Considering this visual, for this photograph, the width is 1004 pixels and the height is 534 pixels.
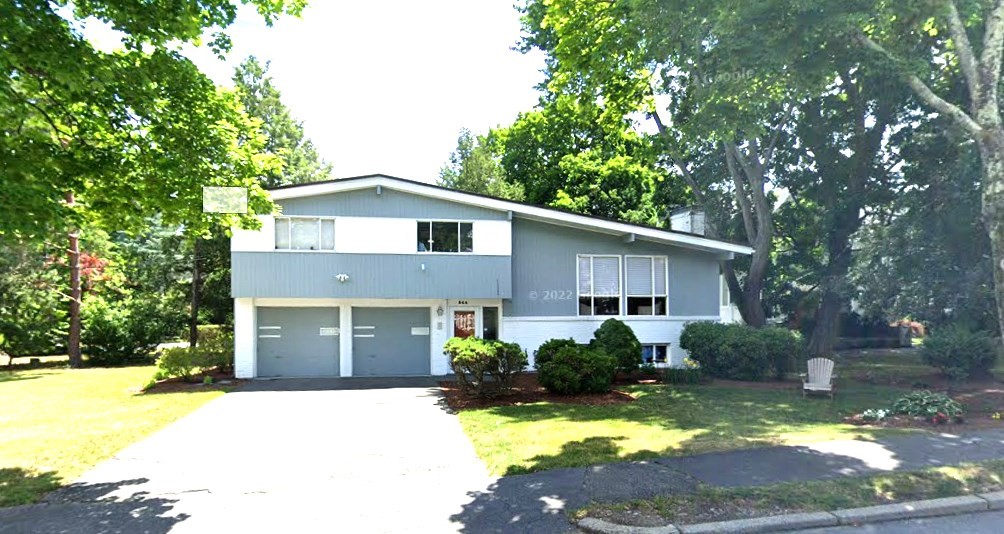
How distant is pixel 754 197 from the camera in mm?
19469

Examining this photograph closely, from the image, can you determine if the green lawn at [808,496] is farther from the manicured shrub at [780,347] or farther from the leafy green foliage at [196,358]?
the leafy green foliage at [196,358]

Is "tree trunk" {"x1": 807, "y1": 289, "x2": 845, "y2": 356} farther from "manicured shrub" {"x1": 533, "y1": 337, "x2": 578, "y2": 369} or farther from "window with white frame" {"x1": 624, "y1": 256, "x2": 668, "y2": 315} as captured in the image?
"manicured shrub" {"x1": 533, "y1": 337, "x2": 578, "y2": 369}

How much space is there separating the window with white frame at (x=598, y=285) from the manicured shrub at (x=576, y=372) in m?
5.78

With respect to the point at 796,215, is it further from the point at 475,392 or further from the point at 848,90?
the point at 475,392

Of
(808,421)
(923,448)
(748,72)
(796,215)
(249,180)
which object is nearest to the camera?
(923,448)

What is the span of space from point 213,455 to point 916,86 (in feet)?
44.7

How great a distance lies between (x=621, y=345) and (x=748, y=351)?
3.34 meters

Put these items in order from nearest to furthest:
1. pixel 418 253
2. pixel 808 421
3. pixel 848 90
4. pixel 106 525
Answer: pixel 106 525 < pixel 808 421 < pixel 418 253 < pixel 848 90

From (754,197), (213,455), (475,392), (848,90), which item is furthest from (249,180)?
(848,90)

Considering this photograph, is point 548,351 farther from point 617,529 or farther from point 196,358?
point 196,358

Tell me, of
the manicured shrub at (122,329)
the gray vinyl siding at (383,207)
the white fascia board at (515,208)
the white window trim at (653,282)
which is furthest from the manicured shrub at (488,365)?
the manicured shrub at (122,329)

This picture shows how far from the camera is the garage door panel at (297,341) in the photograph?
17078 millimetres

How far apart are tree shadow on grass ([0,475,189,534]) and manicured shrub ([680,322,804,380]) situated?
45.0 ft

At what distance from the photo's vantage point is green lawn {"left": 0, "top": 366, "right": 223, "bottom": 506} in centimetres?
705
